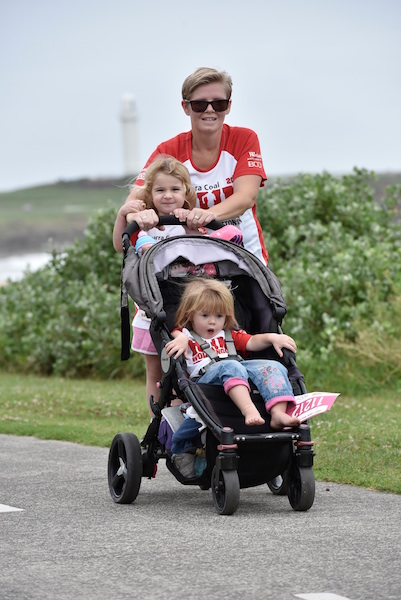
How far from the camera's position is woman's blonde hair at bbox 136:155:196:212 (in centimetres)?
645

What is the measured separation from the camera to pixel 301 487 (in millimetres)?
5645

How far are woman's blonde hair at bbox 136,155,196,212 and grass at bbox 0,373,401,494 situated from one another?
6.03 feet

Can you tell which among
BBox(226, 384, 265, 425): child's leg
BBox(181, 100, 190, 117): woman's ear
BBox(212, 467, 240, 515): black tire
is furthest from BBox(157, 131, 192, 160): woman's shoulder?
BBox(212, 467, 240, 515): black tire

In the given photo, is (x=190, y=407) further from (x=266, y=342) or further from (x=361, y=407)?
(x=361, y=407)

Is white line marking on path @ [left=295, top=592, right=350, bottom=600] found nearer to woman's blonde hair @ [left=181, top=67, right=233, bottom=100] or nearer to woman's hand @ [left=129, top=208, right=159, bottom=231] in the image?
woman's hand @ [left=129, top=208, right=159, bottom=231]

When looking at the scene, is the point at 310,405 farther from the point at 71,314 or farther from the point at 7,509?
the point at 71,314

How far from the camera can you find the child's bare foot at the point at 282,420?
559 centimetres

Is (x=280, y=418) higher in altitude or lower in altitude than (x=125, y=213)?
lower

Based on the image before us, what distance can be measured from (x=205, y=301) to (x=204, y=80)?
4.54 ft

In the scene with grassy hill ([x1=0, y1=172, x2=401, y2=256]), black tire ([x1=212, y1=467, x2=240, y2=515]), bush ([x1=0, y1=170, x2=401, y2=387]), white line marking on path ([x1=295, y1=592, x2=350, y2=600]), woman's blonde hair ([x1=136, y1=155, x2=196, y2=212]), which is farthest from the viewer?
grassy hill ([x1=0, y1=172, x2=401, y2=256])

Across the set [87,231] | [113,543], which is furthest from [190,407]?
[87,231]

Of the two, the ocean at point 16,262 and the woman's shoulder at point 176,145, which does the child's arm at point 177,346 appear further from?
the ocean at point 16,262

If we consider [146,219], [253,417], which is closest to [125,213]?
[146,219]

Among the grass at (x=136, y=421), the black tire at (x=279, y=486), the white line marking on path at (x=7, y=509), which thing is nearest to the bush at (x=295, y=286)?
the grass at (x=136, y=421)
